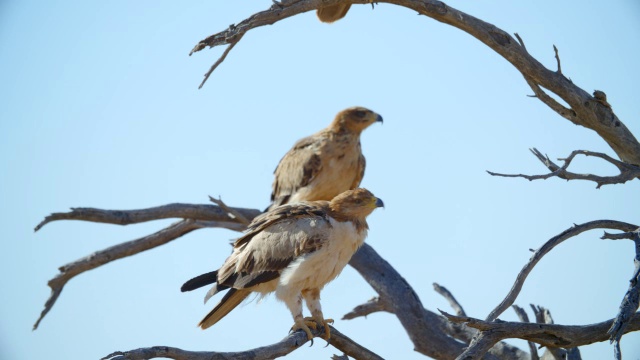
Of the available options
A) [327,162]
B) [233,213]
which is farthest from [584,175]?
[233,213]

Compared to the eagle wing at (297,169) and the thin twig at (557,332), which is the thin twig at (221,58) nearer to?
the thin twig at (557,332)

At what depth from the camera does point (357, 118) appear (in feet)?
30.2

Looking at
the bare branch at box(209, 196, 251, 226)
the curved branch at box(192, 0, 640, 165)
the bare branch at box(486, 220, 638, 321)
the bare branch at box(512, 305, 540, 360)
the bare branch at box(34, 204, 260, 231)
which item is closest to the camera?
the bare branch at box(486, 220, 638, 321)

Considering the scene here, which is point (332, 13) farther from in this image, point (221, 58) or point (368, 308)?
point (368, 308)

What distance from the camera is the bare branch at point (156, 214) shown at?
9.04 m

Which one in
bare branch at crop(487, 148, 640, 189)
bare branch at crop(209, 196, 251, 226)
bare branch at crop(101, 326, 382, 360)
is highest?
bare branch at crop(209, 196, 251, 226)

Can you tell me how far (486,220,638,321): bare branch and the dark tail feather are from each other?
7.01ft

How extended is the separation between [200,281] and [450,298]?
3.02 m

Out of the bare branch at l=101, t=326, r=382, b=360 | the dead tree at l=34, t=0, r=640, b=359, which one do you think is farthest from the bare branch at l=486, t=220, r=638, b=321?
the bare branch at l=101, t=326, r=382, b=360

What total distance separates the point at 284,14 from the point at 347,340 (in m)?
2.17

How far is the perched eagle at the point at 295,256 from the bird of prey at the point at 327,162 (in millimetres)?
2208

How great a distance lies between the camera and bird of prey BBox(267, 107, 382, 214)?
8.84m

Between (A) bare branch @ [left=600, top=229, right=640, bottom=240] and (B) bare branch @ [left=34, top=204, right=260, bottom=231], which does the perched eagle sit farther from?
(B) bare branch @ [left=34, top=204, right=260, bottom=231]

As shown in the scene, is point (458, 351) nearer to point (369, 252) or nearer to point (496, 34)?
point (369, 252)
